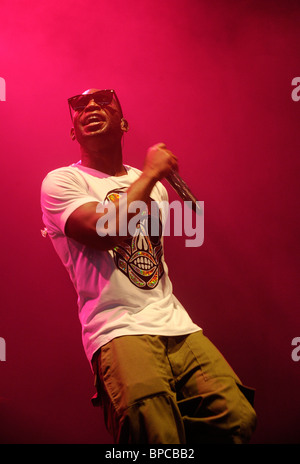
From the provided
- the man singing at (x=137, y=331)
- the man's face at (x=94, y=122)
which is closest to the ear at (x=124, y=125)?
the man's face at (x=94, y=122)

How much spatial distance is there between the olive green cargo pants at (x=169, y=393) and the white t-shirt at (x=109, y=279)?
0.15 feet

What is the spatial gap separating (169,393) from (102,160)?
Answer: 94cm

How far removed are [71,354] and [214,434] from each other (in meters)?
0.86

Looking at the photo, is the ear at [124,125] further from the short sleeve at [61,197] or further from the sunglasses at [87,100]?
the short sleeve at [61,197]

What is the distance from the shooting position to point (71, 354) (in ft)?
6.14

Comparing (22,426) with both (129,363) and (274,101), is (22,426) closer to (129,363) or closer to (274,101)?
(129,363)

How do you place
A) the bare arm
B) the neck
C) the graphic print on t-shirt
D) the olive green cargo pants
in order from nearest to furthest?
the olive green cargo pants < the bare arm < the graphic print on t-shirt < the neck

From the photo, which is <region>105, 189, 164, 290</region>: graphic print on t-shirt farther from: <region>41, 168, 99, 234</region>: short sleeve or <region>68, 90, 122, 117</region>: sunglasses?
<region>68, 90, 122, 117</region>: sunglasses

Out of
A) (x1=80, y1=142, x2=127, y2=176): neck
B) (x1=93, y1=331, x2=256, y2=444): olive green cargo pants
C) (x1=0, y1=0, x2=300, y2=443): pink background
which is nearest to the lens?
(x1=93, y1=331, x2=256, y2=444): olive green cargo pants

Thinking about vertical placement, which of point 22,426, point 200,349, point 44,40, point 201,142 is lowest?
point 22,426

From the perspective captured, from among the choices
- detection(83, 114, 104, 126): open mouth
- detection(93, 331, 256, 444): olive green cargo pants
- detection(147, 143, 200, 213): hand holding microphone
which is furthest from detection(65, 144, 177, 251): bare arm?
detection(83, 114, 104, 126): open mouth

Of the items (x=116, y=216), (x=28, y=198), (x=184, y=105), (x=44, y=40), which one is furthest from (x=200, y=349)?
(x=44, y=40)

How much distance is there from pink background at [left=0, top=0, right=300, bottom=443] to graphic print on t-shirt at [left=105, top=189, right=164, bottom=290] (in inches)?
18.7

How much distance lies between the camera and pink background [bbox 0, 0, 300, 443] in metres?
1.86
